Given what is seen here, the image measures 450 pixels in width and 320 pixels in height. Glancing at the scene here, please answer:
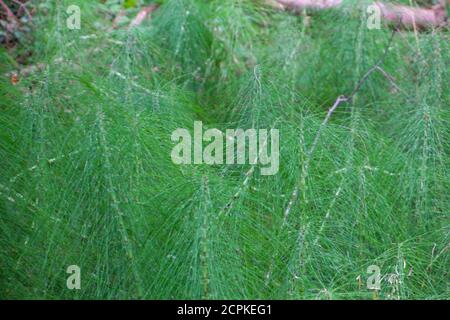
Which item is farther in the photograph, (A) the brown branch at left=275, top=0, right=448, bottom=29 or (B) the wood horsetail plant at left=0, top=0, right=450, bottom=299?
(A) the brown branch at left=275, top=0, right=448, bottom=29

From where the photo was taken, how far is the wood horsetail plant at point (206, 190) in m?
2.89

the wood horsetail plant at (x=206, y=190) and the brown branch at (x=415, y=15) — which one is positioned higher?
the brown branch at (x=415, y=15)

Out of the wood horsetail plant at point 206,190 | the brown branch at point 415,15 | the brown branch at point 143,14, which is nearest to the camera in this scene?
the wood horsetail plant at point 206,190

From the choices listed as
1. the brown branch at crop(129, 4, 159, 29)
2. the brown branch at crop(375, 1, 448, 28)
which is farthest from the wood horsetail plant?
the brown branch at crop(129, 4, 159, 29)

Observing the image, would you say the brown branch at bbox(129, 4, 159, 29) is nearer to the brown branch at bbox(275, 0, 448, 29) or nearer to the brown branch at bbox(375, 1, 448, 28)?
the brown branch at bbox(275, 0, 448, 29)

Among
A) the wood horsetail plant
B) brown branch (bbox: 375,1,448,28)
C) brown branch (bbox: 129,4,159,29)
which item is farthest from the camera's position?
brown branch (bbox: 129,4,159,29)

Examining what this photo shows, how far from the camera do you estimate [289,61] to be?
184 inches

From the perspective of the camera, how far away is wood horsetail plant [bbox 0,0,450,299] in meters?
2.89

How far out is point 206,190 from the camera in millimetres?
2787

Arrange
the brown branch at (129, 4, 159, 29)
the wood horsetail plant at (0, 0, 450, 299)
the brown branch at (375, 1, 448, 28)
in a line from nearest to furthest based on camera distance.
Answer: the wood horsetail plant at (0, 0, 450, 299)
the brown branch at (375, 1, 448, 28)
the brown branch at (129, 4, 159, 29)

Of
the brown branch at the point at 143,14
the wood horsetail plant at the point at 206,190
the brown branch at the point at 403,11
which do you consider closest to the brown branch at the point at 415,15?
the brown branch at the point at 403,11

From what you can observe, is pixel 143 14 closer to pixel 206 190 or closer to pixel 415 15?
pixel 415 15

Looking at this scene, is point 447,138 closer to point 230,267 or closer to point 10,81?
point 230,267

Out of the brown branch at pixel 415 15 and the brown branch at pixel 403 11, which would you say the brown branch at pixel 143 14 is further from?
the brown branch at pixel 415 15
